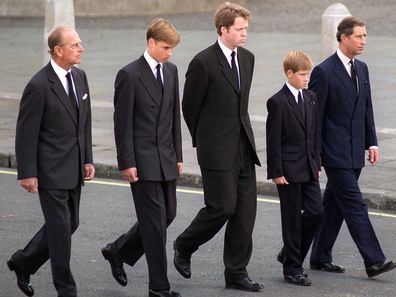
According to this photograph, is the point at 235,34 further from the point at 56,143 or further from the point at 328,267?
the point at 328,267

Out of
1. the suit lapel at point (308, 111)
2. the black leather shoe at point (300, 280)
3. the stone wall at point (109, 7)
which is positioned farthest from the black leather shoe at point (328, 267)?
the stone wall at point (109, 7)

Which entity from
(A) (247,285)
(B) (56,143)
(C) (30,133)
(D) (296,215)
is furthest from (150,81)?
(A) (247,285)

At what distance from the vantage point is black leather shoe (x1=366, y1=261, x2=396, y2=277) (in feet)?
28.5

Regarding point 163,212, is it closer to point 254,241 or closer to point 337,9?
point 254,241

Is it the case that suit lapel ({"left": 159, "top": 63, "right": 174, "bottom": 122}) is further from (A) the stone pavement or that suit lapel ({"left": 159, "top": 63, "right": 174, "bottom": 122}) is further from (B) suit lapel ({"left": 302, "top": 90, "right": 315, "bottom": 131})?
(A) the stone pavement

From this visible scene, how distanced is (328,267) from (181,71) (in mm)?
11536

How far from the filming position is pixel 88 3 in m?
28.1

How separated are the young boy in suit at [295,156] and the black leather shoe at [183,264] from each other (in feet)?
2.17

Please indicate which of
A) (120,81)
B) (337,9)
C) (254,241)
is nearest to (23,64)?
(337,9)

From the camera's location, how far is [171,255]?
9.55 metres

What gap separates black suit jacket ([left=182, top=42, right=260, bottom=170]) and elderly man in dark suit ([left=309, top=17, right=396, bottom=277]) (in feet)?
2.48

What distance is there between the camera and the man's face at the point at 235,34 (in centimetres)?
825

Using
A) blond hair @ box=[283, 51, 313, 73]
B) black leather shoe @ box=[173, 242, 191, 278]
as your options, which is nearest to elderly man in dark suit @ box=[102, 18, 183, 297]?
black leather shoe @ box=[173, 242, 191, 278]

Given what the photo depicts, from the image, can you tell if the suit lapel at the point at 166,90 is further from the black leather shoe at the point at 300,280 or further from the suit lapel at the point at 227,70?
the black leather shoe at the point at 300,280
